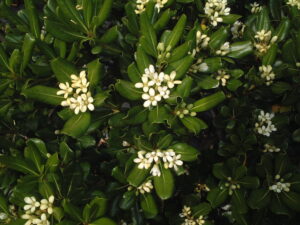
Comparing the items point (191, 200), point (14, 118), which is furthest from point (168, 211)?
point (14, 118)

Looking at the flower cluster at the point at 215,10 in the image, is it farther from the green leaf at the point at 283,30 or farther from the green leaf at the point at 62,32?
the green leaf at the point at 62,32

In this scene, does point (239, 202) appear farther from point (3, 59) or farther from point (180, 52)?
point (3, 59)

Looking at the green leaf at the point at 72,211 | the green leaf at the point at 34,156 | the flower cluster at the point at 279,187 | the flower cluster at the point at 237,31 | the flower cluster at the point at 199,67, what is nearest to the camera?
the green leaf at the point at 72,211

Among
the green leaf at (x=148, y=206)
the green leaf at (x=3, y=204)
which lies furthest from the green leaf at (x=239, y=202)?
the green leaf at (x=3, y=204)

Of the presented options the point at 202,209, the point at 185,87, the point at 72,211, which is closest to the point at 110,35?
the point at 185,87

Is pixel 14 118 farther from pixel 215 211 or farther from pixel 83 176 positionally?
pixel 215 211

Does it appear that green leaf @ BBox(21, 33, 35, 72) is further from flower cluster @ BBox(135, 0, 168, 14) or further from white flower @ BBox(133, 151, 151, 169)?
white flower @ BBox(133, 151, 151, 169)
